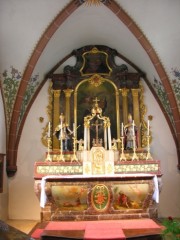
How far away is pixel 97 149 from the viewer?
326 inches

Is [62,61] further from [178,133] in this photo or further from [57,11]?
[178,133]

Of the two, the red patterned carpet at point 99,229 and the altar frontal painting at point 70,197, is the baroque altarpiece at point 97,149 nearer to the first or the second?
the altar frontal painting at point 70,197

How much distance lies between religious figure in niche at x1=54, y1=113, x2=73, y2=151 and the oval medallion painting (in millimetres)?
2067

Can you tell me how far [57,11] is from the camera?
8.16 meters

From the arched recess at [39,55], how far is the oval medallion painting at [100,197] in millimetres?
3252

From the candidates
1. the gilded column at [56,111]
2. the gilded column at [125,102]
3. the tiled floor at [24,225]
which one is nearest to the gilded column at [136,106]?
the gilded column at [125,102]

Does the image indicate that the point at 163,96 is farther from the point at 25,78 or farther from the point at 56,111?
the point at 25,78

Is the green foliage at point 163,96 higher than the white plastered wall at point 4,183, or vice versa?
the green foliage at point 163,96

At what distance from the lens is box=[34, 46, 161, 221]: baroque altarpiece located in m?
7.52

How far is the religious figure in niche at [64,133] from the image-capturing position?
29.5 feet

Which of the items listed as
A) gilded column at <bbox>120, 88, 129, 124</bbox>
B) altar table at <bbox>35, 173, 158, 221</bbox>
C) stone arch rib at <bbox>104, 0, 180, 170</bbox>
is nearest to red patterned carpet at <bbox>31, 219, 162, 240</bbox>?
altar table at <bbox>35, 173, 158, 221</bbox>

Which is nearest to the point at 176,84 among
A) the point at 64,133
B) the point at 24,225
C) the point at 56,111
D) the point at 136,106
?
the point at 136,106

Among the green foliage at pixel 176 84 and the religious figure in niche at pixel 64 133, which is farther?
the green foliage at pixel 176 84

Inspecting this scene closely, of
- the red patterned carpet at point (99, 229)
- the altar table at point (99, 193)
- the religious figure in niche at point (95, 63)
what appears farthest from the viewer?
the religious figure in niche at point (95, 63)
